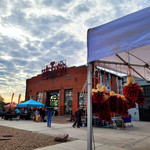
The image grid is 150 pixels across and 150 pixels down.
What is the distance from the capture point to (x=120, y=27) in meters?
2.93

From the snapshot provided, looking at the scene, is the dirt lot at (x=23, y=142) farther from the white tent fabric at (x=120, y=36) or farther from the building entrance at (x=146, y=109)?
the building entrance at (x=146, y=109)

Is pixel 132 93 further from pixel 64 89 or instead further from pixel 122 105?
pixel 64 89

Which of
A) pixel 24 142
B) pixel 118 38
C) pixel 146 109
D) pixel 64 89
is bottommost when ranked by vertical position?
pixel 24 142

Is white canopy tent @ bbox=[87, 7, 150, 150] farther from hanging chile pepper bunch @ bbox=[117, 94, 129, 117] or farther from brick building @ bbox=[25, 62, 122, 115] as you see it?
brick building @ bbox=[25, 62, 122, 115]

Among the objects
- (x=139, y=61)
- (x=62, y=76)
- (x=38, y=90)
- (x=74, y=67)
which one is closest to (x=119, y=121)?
(x=139, y=61)

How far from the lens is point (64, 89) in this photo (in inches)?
1059

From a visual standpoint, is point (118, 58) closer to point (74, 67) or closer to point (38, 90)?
point (74, 67)

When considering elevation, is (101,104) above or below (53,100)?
below

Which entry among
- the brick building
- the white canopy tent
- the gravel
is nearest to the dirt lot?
the gravel

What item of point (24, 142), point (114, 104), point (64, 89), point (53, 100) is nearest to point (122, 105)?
point (114, 104)

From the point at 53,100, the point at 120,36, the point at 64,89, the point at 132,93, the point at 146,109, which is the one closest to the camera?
the point at 120,36

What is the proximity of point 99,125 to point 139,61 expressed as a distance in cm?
892

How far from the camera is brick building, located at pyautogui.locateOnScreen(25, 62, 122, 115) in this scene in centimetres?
2452

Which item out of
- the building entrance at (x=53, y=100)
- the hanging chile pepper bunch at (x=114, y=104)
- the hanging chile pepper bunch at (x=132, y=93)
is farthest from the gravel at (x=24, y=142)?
the building entrance at (x=53, y=100)
